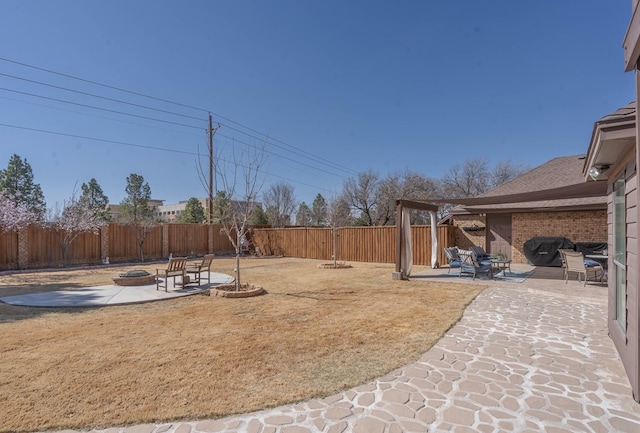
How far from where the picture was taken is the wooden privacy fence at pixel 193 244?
1336cm

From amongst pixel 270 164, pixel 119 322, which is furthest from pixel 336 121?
pixel 119 322

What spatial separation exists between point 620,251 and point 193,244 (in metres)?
19.1

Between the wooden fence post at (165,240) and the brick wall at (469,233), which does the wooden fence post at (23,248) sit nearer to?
the wooden fence post at (165,240)

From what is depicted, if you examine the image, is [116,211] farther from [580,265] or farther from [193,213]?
[580,265]

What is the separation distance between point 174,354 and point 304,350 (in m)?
1.57

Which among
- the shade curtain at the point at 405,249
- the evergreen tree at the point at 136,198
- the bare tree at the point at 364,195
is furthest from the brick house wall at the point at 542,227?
the evergreen tree at the point at 136,198

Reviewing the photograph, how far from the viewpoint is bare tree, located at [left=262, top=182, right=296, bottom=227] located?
34.4 metres

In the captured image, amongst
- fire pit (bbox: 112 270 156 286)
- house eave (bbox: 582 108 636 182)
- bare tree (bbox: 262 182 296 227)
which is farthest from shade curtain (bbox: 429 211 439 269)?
bare tree (bbox: 262 182 296 227)

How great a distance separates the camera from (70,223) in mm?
13758

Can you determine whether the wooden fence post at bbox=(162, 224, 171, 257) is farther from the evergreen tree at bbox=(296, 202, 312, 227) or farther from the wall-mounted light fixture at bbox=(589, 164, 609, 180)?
the evergreen tree at bbox=(296, 202, 312, 227)

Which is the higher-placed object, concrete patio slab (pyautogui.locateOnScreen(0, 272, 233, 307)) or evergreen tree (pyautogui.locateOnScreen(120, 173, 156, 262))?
evergreen tree (pyautogui.locateOnScreen(120, 173, 156, 262))

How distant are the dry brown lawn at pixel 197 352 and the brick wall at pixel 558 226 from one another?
332 inches

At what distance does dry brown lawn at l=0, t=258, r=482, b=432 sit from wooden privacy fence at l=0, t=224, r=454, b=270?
778cm

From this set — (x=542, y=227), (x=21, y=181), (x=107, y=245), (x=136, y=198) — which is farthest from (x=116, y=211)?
(x=542, y=227)
